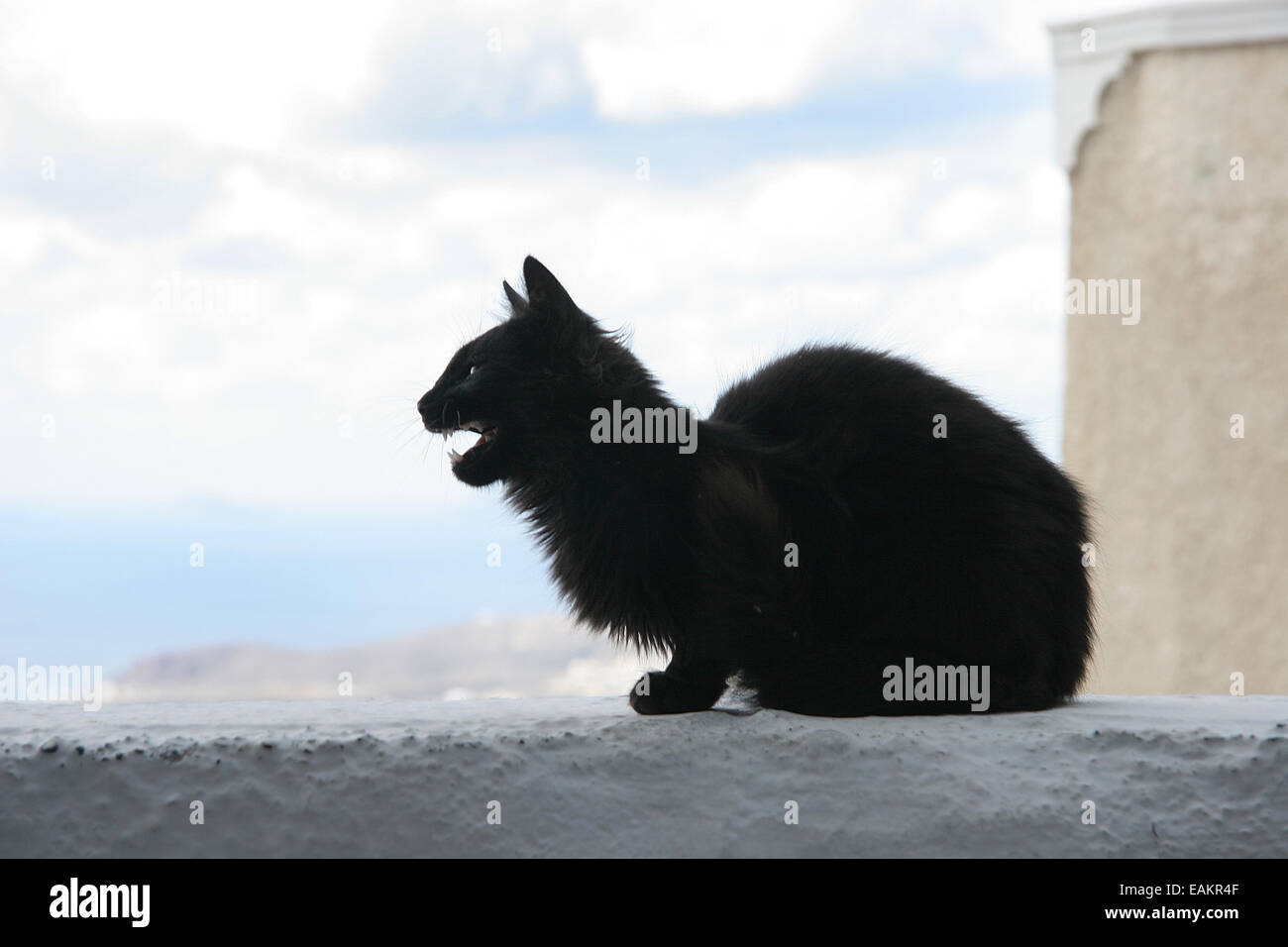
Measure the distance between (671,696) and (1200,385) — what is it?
610 centimetres

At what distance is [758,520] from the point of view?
1924mm

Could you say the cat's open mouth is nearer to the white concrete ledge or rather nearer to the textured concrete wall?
the white concrete ledge

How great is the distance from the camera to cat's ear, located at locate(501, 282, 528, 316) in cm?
221

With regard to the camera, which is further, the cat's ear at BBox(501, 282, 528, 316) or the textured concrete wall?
the textured concrete wall

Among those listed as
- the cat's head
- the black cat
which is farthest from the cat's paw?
the cat's head

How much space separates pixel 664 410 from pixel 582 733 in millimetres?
543

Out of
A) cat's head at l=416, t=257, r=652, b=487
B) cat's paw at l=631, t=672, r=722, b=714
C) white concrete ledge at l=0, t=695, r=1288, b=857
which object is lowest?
white concrete ledge at l=0, t=695, r=1288, b=857

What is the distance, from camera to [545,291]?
2086 mm

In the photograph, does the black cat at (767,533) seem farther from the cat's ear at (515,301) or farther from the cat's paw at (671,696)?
the cat's ear at (515,301)

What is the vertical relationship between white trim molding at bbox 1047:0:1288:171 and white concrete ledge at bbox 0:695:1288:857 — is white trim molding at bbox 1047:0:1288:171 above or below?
above

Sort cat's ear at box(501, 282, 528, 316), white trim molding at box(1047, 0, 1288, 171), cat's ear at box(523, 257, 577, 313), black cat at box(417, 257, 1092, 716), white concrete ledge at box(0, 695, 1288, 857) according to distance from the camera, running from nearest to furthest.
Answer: white concrete ledge at box(0, 695, 1288, 857)
black cat at box(417, 257, 1092, 716)
cat's ear at box(523, 257, 577, 313)
cat's ear at box(501, 282, 528, 316)
white trim molding at box(1047, 0, 1288, 171)

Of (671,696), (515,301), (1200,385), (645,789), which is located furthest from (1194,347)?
(645,789)
